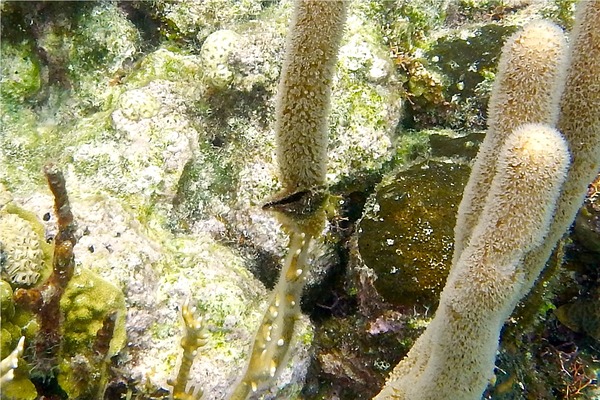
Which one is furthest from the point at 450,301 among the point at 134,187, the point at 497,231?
the point at 134,187

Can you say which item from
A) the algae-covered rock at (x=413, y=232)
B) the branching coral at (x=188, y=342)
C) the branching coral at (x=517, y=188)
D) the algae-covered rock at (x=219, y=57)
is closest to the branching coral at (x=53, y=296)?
the branching coral at (x=188, y=342)

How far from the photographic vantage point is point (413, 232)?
3061 mm

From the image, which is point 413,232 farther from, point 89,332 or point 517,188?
point 89,332

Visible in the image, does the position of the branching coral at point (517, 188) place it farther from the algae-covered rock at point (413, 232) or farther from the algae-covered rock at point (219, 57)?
the algae-covered rock at point (219, 57)

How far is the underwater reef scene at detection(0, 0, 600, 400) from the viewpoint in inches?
61.1

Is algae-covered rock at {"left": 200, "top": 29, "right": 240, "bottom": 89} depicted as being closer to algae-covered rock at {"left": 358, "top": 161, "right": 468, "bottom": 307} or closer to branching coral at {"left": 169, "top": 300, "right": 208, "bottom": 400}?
algae-covered rock at {"left": 358, "top": 161, "right": 468, "bottom": 307}

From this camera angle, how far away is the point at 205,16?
4324mm

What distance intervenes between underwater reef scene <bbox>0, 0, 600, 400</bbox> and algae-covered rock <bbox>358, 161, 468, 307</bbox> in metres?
0.02

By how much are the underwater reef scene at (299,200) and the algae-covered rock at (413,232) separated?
0.02 m

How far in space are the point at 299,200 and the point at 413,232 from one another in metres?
1.40

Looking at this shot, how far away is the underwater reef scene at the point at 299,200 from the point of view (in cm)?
155

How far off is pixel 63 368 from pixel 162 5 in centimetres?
334

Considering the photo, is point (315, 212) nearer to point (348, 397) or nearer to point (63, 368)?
point (63, 368)

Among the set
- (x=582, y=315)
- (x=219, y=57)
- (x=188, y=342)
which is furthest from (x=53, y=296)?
(x=582, y=315)
